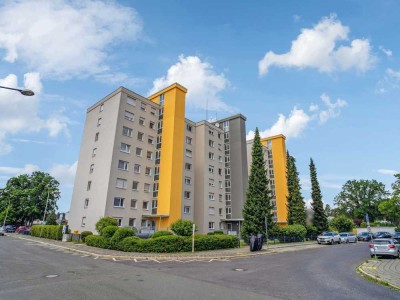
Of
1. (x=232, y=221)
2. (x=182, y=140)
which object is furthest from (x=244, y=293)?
(x=232, y=221)

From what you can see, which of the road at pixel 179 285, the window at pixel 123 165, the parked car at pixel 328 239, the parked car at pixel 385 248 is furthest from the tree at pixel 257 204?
the road at pixel 179 285

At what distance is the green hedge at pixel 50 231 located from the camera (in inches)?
1335

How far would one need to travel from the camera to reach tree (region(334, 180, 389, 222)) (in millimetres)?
85500

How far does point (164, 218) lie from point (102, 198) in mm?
9179

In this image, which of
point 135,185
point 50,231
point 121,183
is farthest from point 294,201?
point 50,231

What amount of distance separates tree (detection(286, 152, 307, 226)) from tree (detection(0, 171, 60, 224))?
54.3 m

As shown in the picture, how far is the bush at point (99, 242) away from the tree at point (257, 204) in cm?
1653

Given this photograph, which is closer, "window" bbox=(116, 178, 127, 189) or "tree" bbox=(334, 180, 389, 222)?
"window" bbox=(116, 178, 127, 189)

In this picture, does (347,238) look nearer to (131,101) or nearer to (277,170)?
(277,170)

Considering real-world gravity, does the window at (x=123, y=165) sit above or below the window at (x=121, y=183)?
above

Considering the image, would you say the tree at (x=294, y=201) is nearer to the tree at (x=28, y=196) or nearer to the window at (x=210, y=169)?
the window at (x=210, y=169)

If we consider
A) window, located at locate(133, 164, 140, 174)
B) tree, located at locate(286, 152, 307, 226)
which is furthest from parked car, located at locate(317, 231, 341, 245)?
window, located at locate(133, 164, 140, 174)

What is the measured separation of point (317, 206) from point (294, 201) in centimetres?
610

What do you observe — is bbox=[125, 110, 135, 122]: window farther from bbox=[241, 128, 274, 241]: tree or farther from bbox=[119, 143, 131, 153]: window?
bbox=[241, 128, 274, 241]: tree
